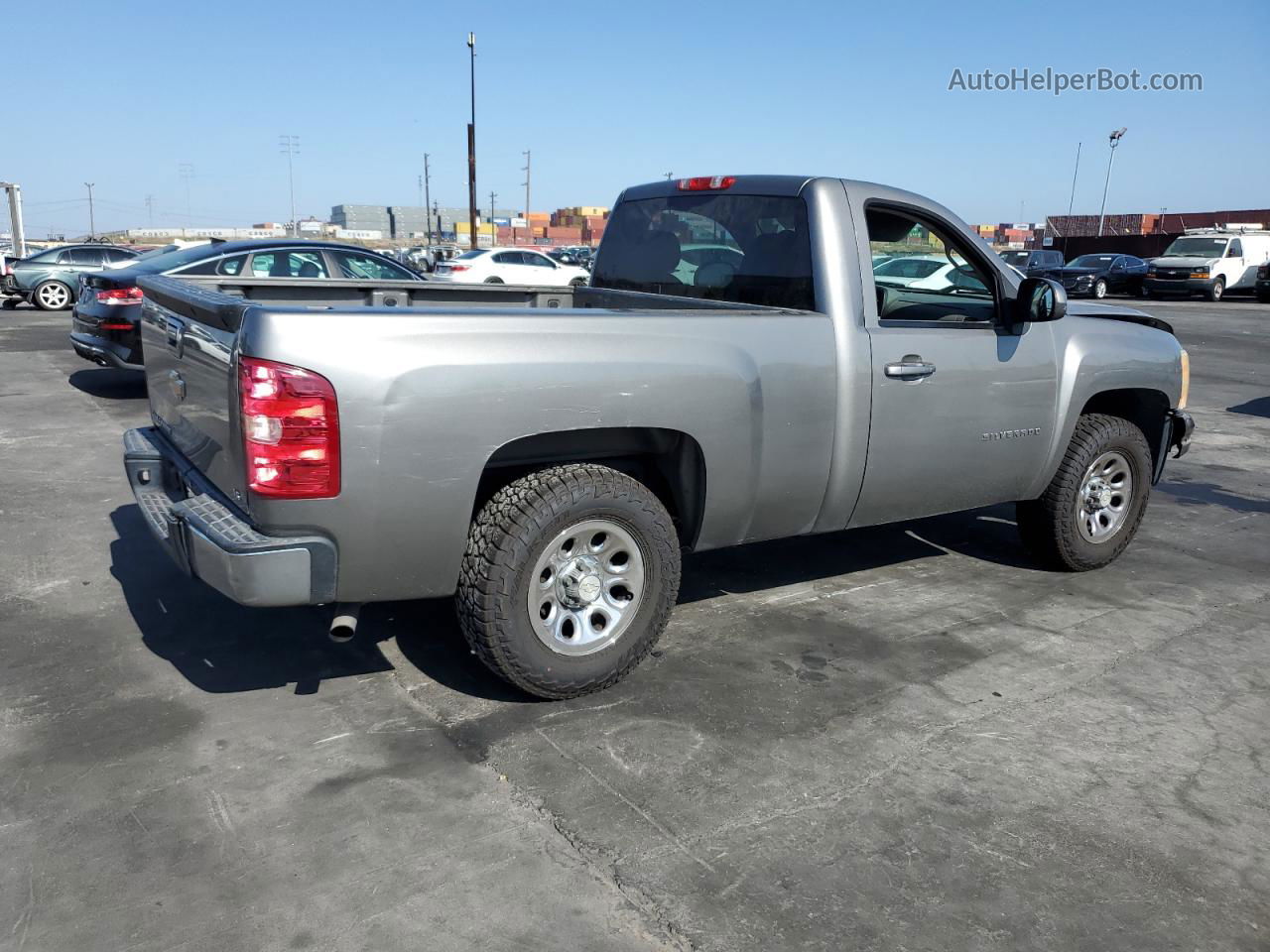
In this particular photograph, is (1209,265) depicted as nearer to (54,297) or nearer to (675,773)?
(54,297)

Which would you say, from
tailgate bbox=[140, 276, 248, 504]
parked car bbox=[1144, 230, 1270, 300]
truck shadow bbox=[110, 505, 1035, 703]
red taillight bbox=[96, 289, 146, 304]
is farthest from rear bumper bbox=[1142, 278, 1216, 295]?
tailgate bbox=[140, 276, 248, 504]

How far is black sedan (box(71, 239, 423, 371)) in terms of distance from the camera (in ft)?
31.5

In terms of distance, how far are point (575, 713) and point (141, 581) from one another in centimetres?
253

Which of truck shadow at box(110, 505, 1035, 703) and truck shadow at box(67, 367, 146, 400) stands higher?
truck shadow at box(67, 367, 146, 400)

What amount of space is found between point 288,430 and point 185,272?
788cm

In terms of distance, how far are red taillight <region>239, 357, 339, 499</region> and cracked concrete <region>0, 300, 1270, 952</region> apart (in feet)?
3.03

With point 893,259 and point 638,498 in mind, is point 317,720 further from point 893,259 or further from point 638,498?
point 893,259

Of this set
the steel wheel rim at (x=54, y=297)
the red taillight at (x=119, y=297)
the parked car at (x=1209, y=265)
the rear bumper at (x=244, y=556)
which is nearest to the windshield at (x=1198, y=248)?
the parked car at (x=1209, y=265)

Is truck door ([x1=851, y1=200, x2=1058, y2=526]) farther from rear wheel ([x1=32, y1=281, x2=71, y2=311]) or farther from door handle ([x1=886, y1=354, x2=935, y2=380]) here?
rear wheel ([x1=32, y1=281, x2=71, y2=311])

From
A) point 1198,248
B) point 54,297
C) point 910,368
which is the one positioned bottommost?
point 54,297

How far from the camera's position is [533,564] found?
3.47m

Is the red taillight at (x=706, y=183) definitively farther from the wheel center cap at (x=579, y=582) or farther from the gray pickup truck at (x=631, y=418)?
the wheel center cap at (x=579, y=582)

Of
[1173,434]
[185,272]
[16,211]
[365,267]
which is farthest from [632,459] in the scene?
[16,211]

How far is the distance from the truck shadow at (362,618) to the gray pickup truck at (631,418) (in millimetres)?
621
